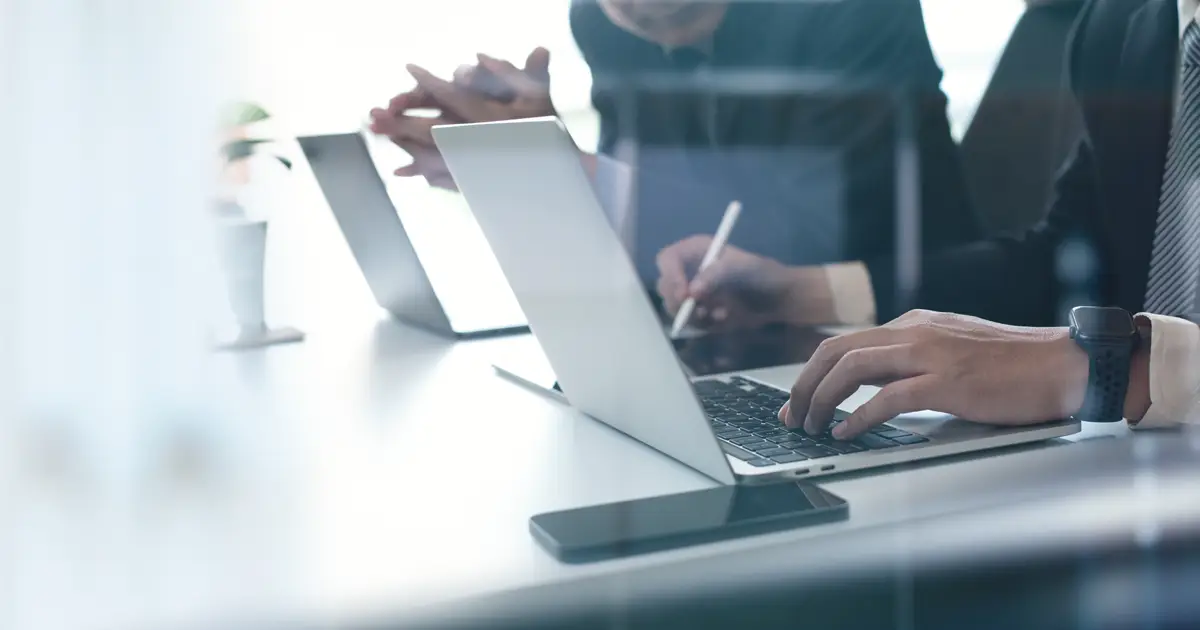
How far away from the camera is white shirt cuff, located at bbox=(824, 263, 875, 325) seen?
39.3 inches

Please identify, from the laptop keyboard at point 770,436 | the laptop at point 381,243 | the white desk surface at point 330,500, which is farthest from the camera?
the laptop at point 381,243

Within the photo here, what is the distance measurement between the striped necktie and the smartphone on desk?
1.91 ft

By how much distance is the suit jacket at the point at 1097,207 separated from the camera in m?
0.99

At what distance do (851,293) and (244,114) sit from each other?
23.9 inches

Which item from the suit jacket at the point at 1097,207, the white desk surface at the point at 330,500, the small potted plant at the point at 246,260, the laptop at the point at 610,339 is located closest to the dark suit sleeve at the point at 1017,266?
the suit jacket at the point at 1097,207

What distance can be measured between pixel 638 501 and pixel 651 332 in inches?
3.1

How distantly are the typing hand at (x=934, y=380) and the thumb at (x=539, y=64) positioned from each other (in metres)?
0.42

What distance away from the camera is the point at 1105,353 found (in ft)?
1.92

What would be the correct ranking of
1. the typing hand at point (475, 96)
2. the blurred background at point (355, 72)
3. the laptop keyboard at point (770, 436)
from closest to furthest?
the laptop keyboard at point (770, 436) < the blurred background at point (355, 72) < the typing hand at point (475, 96)

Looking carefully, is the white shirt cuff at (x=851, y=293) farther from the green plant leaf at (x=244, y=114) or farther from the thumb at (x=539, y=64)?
the green plant leaf at (x=244, y=114)

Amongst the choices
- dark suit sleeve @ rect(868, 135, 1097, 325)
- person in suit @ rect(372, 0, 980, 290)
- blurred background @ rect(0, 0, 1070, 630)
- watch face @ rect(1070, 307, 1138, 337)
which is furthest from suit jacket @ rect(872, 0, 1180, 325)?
blurred background @ rect(0, 0, 1070, 630)

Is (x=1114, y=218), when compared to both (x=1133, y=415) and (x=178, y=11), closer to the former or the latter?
(x=1133, y=415)

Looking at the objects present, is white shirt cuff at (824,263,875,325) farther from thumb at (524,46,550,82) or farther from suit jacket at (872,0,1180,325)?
thumb at (524,46,550,82)

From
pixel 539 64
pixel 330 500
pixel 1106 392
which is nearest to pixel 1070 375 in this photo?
pixel 1106 392
